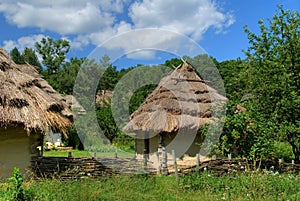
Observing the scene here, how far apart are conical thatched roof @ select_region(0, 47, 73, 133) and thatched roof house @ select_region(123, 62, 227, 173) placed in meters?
4.92

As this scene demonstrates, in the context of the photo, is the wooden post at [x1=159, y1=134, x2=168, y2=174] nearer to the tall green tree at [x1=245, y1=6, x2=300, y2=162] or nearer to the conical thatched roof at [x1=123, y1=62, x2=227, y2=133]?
the conical thatched roof at [x1=123, y1=62, x2=227, y2=133]

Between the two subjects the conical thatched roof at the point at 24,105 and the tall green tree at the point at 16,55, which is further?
the tall green tree at the point at 16,55

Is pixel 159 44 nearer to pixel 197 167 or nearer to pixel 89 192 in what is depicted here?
pixel 197 167

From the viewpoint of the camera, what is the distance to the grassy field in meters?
6.02

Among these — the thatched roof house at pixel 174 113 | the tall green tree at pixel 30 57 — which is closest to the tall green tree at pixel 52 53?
the tall green tree at pixel 30 57

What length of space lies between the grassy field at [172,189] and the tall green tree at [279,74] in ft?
9.94

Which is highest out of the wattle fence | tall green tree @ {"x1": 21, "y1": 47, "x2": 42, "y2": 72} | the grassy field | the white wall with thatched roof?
tall green tree @ {"x1": 21, "y1": 47, "x2": 42, "y2": 72}

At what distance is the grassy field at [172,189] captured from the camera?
6.02m

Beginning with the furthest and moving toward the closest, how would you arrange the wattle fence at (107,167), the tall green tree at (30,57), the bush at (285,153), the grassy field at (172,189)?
the tall green tree at (30,57) < the bush at (285,153) < the wattle fence at (107,167) < the grassy field at (172,189)

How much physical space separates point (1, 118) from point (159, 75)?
11.9 metres

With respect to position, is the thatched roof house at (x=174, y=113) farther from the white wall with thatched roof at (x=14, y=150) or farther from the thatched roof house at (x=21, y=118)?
the white wall with thatched roof at (x=14, y=150)

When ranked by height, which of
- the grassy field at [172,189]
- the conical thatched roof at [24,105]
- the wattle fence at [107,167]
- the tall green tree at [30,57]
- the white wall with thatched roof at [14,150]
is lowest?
the grassy field at [172,189]

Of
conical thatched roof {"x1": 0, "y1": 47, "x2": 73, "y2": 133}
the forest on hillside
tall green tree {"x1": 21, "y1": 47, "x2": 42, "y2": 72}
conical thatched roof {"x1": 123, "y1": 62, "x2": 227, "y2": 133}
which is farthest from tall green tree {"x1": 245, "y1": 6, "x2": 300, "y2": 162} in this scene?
tall green tree {"x1": 21, "y1": 47, "x2": 42, "y2": 72}

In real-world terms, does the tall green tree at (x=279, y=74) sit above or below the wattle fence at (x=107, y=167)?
above
